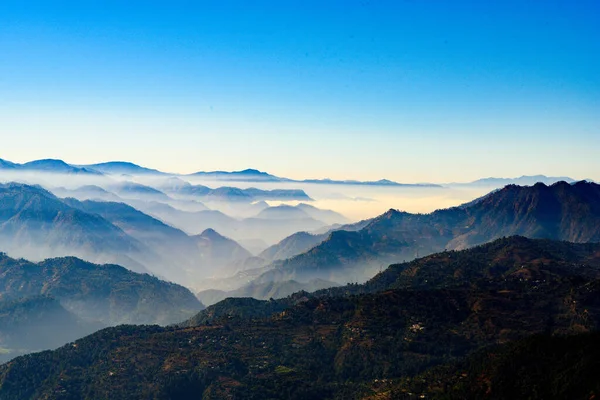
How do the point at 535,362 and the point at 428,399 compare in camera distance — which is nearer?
the point at 535,362

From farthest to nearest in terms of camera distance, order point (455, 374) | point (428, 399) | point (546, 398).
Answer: point (455, 374)
point (428, 399)
point (546, 398)

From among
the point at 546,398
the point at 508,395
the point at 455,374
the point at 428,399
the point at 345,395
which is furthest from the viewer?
the point at 345,395

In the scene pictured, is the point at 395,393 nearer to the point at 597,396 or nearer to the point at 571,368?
the point at 571,368

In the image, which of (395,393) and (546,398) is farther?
(395,393)

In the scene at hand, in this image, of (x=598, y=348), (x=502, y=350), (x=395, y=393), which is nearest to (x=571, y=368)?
(x=598, y=348)

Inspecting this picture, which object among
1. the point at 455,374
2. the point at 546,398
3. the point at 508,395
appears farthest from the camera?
the point at 455,374

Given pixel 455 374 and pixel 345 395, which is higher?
pixel 455 374

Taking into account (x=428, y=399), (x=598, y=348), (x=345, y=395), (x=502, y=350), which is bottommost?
(x=345, y=395)

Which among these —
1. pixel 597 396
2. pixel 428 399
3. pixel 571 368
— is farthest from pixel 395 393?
pixel 597 396

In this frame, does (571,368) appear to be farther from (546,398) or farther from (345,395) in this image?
(345,395)
